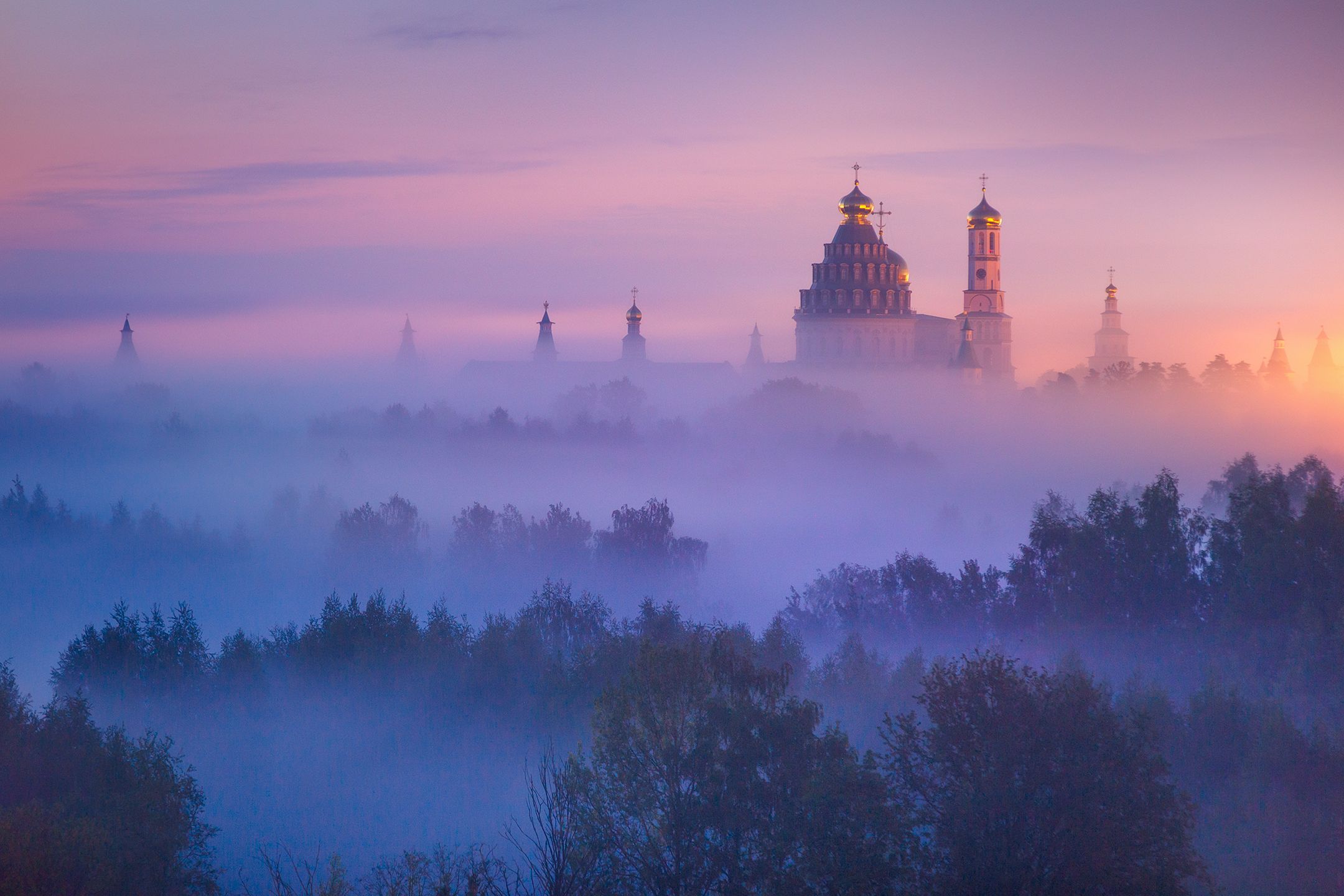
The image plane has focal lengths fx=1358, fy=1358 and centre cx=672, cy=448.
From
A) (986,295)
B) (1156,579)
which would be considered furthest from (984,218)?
(1156,579)

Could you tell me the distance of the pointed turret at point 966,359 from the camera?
103250 millimetres

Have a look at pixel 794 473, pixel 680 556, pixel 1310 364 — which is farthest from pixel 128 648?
pixel 1310 364

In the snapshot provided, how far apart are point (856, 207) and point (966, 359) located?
625 inches

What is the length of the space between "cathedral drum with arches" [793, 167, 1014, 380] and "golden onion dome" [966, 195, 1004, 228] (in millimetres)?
49

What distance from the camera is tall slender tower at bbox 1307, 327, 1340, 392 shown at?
101312 millimetres

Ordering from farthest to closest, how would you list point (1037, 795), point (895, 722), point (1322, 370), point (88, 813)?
point (1322, 370) < point (895, 722) < point (88, 813) < point (1037, 795)

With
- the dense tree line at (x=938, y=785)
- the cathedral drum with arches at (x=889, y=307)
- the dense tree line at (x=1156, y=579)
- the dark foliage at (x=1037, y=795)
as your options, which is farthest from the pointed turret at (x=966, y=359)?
the dark foliage at (x=1037, y=795)

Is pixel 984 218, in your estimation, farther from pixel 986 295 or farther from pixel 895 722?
pixel 895 722

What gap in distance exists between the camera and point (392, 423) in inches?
5123

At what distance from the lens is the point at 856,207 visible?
109312 millimetres

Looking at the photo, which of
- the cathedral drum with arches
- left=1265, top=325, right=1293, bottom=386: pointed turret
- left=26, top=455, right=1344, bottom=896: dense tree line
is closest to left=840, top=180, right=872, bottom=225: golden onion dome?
the cathedral drum with arches

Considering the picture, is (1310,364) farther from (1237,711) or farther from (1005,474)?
(1237,711)

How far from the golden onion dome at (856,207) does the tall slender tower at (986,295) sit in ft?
26.7

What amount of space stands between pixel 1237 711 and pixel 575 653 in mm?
15948
